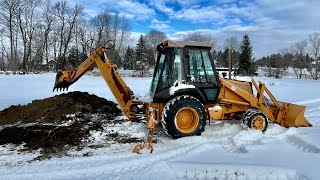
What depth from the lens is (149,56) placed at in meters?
77.2

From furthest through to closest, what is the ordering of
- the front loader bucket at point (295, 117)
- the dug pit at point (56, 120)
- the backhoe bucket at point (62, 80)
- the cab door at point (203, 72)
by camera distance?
1. the backhoe bucket at point (62, 80)
2. the front loader bucket at point (295, 117)
3. the cab door at point (203, 72)
4. the dug pit at point (56, 120)

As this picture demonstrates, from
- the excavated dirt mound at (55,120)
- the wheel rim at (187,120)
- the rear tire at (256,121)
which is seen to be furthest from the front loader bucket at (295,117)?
the excavated dirt mound at (55,120)

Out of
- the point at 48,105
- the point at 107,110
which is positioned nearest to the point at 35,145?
the point at 48,105

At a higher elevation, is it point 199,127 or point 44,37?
point 44,37

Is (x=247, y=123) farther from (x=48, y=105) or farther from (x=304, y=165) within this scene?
(x=48, y=105)

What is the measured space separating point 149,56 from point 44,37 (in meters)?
26.4

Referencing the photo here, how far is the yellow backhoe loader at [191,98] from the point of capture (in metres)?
8.48

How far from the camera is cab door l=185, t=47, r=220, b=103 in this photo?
28.8 ft

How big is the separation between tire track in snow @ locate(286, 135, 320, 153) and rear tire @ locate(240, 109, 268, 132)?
0.85 metres

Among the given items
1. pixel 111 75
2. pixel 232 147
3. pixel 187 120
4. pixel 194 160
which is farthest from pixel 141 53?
pixel 194 160

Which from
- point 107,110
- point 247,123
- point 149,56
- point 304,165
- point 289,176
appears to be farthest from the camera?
point 149,56

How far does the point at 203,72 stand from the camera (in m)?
8.97

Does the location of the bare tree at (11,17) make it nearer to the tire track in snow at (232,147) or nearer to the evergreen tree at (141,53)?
the evergreen tree at (141,53)

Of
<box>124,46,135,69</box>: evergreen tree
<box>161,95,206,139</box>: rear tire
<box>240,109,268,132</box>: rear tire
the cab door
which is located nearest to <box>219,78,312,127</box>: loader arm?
the cab door
